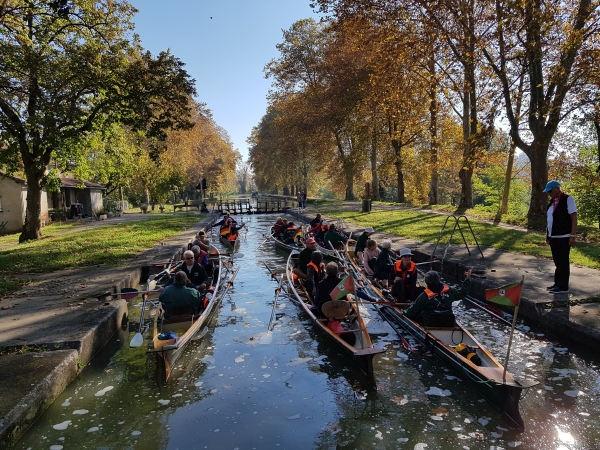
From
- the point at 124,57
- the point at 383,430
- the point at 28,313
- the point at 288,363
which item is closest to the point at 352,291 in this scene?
the point at 288,363

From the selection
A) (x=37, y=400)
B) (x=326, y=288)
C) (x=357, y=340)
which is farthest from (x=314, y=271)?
(x=37, y=400)

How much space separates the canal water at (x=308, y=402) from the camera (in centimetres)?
535

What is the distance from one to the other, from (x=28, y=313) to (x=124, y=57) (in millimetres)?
11999

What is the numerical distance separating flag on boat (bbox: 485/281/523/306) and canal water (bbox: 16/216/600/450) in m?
1.59

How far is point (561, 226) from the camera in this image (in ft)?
29.1

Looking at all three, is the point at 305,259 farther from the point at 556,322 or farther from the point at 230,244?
the point at 230,244

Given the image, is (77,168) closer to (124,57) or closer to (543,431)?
(124,57)

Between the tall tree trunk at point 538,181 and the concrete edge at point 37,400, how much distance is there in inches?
739

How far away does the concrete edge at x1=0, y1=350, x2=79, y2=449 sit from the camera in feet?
16.6

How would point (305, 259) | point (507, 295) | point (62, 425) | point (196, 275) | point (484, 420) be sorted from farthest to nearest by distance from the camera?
point (305, 259) < point (196, 275) < point (62, 425) < point (484, 420) < point (507, 295)

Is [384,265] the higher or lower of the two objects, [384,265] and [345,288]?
the lower

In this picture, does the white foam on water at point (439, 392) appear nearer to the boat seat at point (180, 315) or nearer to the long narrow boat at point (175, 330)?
the long narrow boat at point (175, 330)

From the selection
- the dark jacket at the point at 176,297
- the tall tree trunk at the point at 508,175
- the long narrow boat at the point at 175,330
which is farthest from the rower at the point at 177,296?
the tall tree trunk at the point at 508,175

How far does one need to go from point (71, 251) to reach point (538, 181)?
67.7 feet
